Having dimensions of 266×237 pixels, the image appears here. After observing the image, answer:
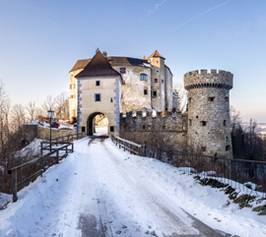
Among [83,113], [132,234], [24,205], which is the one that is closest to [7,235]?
[24,205]

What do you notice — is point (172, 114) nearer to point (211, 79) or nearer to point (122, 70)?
point (211, 79)

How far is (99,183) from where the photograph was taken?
10219 mm

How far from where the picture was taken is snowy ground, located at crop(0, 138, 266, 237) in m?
6.01

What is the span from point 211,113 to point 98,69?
576 inches

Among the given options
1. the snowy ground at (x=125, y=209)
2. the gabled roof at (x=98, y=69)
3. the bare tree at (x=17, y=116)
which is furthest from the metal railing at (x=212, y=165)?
the bare tree at (x=17, y=116)

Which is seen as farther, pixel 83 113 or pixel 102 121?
pixel 102 121

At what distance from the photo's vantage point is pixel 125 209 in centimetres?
743

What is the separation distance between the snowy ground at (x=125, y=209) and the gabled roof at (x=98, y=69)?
25844 millimetres

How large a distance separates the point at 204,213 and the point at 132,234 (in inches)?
87.1

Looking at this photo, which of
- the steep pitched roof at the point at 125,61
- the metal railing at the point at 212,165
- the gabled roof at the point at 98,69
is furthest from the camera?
the steep pitched roof at the point at 125,61

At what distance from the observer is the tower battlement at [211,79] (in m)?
34.8

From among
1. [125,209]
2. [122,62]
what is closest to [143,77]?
[122,62]

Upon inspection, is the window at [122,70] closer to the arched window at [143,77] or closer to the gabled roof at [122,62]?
the gabled roof at [122,62]

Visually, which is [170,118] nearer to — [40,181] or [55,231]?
[40,181]
